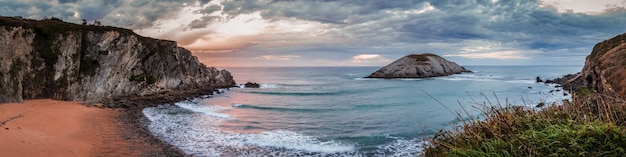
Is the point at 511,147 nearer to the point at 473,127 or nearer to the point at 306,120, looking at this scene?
the point at 473,127

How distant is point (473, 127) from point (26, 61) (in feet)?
106

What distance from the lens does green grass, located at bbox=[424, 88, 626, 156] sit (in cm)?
469

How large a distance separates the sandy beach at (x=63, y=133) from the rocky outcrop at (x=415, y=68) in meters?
69.7

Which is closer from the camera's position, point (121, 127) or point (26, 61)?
point (121, 127)

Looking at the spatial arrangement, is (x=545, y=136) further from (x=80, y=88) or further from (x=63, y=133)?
(x=80, y=88)

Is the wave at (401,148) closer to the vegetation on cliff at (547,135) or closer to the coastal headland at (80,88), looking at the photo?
the vegetation on cliff at (547,135)

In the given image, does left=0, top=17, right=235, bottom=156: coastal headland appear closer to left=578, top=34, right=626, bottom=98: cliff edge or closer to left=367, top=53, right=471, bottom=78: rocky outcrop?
left=578, top=34, right=626, bottom=98: cliff edge

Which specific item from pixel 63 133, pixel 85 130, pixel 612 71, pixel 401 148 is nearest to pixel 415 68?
pixel 612 71

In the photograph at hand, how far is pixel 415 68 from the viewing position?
8719cm

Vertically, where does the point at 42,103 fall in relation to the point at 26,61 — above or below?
below

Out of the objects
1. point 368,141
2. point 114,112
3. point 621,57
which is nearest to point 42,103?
point 114,112

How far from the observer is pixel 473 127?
21.2 feet

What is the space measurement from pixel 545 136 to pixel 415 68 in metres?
84.8

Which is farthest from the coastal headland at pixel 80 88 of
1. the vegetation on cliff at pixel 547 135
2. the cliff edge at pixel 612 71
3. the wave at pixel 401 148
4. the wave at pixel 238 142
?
the cliff edge at pixel 612 71
